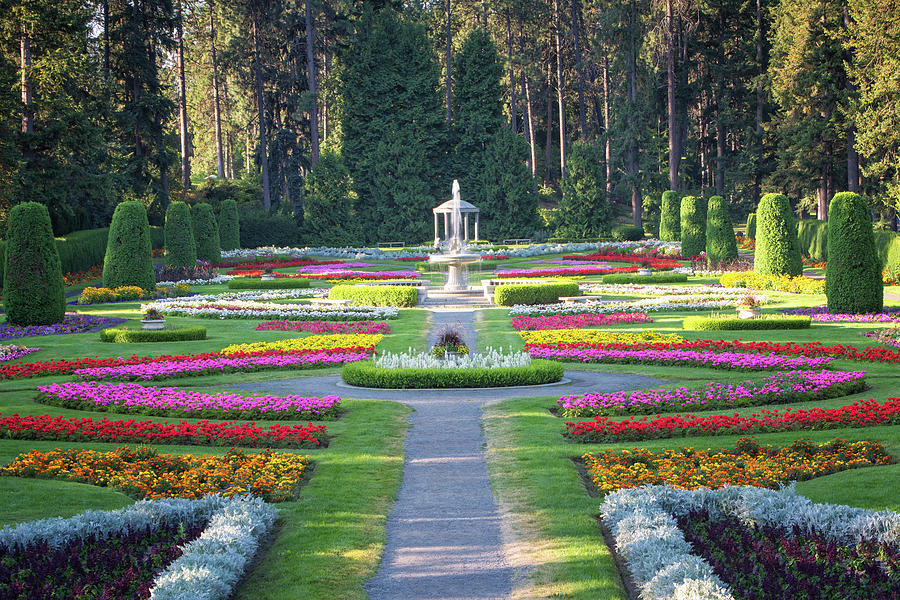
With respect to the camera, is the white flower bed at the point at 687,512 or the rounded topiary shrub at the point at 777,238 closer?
the white flower bed at the point at 687,512

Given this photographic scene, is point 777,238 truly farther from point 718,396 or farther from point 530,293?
point 718,396

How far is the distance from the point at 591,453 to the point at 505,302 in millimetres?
16384

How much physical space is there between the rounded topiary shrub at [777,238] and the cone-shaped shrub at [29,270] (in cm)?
2148

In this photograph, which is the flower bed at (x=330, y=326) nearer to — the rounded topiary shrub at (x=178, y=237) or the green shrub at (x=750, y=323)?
the green shrub at (x=750, y=323)

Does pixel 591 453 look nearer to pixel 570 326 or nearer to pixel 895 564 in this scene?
pixel 895 564

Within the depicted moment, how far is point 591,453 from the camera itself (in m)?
9.72

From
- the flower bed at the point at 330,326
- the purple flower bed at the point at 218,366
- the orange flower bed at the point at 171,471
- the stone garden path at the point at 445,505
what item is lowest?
the stone garden path at the point at 445,505

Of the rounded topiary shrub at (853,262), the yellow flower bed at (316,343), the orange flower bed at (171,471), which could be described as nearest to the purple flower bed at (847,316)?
the rounded topiary shrub at (853,262)

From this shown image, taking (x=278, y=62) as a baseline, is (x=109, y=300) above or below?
below

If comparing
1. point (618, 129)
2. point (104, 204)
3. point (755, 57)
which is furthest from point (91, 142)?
point (755, 57)

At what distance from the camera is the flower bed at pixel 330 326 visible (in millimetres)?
20891

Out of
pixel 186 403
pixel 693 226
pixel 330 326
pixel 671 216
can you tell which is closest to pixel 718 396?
pixel 186 403

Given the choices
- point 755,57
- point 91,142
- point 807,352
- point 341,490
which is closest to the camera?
point 341,490

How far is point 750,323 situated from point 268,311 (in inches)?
508
